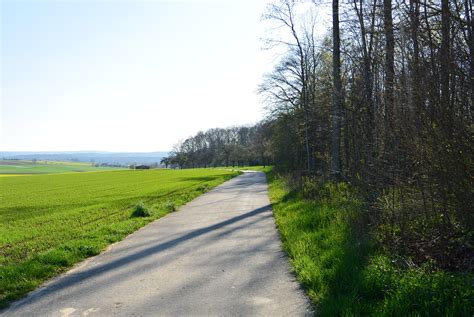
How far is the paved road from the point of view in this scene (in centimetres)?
462

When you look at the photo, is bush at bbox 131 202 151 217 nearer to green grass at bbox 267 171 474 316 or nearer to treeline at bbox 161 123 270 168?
green grass at bbox 267 171 474 316

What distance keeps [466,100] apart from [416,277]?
2153 millimetres

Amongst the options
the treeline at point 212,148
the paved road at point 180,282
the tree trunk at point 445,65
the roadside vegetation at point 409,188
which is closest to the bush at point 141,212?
the paved road at point 180,282

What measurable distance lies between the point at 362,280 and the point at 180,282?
258 centimetres

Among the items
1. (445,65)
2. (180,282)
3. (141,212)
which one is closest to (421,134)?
(445,65)

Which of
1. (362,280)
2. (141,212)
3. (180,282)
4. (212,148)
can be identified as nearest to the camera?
(362,280)

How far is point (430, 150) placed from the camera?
480 centimetres

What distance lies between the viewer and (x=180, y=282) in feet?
18.4

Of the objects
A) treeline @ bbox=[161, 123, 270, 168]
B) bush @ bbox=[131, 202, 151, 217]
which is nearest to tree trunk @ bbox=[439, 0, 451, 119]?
bush @ bbox=[131, 202, 151, 217]

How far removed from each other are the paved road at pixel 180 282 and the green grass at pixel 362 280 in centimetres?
31

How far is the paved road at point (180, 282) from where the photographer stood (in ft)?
15.2

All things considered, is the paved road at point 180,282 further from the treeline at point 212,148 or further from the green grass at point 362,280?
the treeline at point 212,148

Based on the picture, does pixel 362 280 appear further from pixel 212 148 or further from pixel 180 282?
pixel 212 148

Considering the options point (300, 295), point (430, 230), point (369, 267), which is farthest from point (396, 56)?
point (300, 295)
